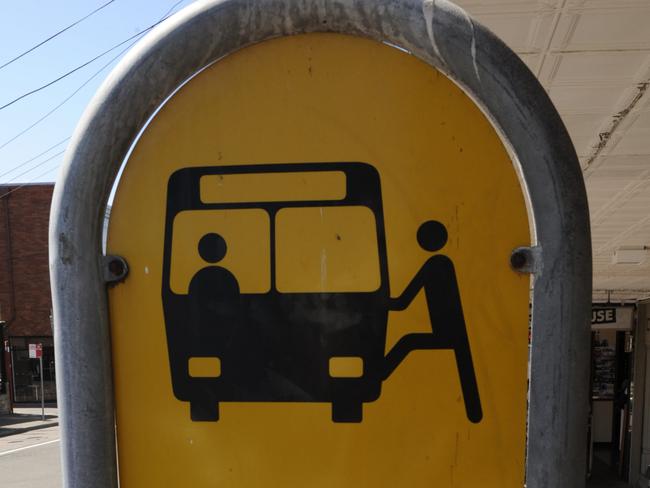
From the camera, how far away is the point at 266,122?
0.87 meters

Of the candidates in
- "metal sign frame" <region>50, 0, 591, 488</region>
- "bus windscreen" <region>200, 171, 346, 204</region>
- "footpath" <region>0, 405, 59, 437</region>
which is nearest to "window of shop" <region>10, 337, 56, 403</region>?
"footpath" <region>0, 405, 59, 437</region>

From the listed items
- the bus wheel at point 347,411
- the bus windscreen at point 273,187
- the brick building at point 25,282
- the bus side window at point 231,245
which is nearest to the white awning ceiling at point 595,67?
the bus windscreen at point 273,187

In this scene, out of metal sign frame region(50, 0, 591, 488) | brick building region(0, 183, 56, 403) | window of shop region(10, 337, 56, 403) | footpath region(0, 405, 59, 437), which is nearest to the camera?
metal sign frame region(50, 0, 591, 488)

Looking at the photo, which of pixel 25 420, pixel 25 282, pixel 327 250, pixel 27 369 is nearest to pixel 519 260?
pixel 327 250

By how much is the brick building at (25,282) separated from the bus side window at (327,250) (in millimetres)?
20304

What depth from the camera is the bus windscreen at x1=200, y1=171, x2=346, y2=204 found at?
86cm

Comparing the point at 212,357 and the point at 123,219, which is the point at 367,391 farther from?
the point at 123,219

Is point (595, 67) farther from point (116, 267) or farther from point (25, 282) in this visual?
point (25, 282)

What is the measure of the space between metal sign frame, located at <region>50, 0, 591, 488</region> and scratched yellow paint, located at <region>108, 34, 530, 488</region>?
→ 0.03 meters

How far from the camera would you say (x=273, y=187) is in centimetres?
87

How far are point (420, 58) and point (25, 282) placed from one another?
70.0 feet

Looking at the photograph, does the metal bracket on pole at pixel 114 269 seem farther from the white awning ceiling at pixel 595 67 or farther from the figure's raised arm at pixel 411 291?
the white awning ceiling at pixel 595 67

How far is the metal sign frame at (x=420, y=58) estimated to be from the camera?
0.78 m

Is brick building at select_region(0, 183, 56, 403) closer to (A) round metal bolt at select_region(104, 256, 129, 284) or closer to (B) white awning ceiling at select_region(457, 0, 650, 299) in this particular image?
(B) white awning ceiling at select_region(457, 0, 650, 299)
